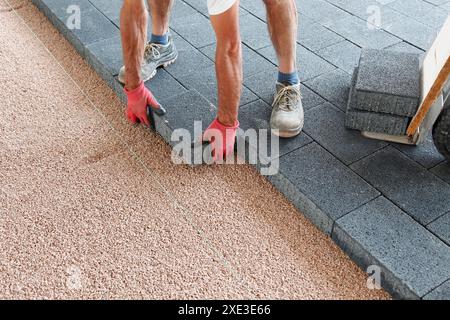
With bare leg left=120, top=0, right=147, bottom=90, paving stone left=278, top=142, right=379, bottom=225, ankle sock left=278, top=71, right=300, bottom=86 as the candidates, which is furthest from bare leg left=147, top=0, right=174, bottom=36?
paving stone left=278, top=142, right=379, bottom=225

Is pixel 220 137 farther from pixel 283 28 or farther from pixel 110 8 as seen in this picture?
pixel 110 8

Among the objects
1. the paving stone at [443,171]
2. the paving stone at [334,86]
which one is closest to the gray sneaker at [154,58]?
the paving stone at [334,86]

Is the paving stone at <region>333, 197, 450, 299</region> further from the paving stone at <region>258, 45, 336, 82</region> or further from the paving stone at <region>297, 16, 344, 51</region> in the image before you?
the paving stone at <region>297, 16, 344, 51</region>

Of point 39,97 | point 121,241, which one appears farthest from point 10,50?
point 121,241

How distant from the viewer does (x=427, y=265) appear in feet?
4.00

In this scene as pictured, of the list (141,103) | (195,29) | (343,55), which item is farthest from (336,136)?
(195,29)

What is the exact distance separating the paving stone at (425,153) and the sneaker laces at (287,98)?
1.11ft

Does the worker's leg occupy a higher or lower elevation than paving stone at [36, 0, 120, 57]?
higher

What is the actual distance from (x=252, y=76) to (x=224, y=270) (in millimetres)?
825

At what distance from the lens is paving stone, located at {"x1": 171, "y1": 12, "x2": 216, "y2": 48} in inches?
81.6

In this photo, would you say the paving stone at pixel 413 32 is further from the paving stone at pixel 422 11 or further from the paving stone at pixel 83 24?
the paving stone at pixel 83 24

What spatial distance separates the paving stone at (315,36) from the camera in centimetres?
203

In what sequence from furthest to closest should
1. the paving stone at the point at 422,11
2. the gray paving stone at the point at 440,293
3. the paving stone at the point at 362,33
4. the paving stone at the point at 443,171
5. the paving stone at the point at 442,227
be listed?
1. the paving stone at the point at 422,11
2. the paving stone at the point at 362,33
3. the paving stone at the point at 443,171
4. the paving stone at the point at 442,227
5. the gray paving stone at the point at 440,293
